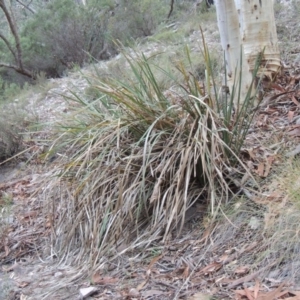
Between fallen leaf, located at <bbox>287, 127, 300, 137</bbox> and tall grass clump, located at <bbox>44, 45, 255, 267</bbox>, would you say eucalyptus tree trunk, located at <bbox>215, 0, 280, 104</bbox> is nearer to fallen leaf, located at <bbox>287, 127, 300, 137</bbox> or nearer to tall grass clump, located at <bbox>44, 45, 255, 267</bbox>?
fallen leaf, located at <bbox>287, 127, 300, 137</bbox>

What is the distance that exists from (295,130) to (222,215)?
1.19 m

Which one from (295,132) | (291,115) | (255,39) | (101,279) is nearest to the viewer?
(101,279)

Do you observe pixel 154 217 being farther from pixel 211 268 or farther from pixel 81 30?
pixel 81 30

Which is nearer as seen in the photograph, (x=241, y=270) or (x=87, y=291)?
(x=241, y=270)

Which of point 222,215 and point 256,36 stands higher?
point 256,36

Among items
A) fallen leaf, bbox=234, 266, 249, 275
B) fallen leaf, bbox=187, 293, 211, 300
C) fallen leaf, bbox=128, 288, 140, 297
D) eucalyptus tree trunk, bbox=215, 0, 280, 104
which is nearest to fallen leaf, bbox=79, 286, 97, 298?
fallen leaf, bbox=128, 288, 140, 297

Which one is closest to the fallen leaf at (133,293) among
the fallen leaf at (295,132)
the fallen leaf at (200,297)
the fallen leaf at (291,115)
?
the fallen leaf at (200,297)

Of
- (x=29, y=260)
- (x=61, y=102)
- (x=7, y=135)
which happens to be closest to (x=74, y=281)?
(x=29, y=260)

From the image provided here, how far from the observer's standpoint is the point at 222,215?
3.56 metres

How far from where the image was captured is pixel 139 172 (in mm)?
3811

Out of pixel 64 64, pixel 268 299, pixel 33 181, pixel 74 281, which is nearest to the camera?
pixel 268 299

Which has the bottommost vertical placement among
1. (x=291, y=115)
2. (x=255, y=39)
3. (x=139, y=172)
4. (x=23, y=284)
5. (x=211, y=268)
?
(x=23, y=284)

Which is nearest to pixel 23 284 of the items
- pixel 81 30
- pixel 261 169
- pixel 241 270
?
pixel 241 270

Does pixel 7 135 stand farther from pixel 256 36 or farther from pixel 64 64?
pixel 64 64
